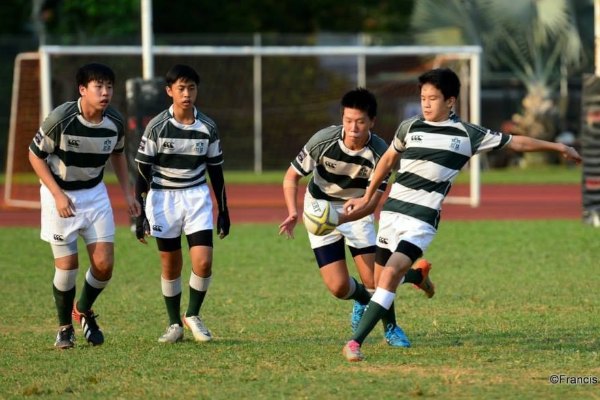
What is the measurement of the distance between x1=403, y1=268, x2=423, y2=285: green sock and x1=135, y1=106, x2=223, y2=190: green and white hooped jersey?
1659 mm

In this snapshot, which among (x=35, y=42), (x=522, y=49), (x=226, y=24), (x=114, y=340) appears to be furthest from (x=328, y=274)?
(x=226, y=24)

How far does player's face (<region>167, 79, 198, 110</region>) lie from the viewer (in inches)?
356

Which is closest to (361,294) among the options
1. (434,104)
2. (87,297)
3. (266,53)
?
(434,104)

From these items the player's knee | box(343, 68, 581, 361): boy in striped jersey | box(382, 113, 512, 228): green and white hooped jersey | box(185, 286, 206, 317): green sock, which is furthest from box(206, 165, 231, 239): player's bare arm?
box(382, 113, 512, 228): green and white hooped jersey

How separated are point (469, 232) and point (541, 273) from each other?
4499 millimetres

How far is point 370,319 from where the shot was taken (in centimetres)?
812

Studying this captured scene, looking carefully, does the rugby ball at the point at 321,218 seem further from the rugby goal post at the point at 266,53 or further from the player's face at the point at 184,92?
the rugby goal post at the point at 266,53

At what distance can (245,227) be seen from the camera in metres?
19.0

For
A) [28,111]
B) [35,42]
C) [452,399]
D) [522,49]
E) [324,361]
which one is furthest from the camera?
[522,49]

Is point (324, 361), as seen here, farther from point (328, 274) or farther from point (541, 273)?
point (541, 273)

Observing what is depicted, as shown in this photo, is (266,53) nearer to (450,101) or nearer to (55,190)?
(55,190)

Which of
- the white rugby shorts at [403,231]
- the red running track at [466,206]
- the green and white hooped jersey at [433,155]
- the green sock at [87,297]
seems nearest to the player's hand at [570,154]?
the green and white hooped jersey at [433,155]

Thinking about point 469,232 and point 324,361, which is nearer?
point 324,361

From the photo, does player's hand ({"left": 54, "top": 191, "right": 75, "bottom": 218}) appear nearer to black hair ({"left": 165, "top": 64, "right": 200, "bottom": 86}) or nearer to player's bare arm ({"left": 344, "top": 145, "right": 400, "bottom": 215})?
black hair ({"left": 165, "top": 64, "right": 200, "bottom": 86})
